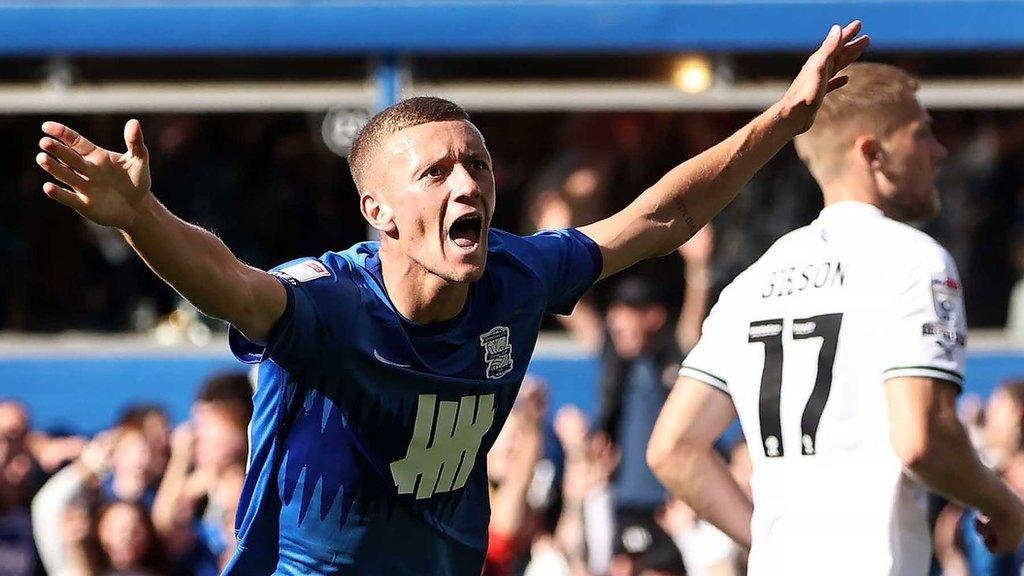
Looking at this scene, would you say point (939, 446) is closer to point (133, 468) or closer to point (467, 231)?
point (467, 231)

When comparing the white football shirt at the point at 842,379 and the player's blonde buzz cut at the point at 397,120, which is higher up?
the player's blonde buzz cut at the point at 397,120

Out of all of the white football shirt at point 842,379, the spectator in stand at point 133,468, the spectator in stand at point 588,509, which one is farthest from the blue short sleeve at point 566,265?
the spectator in stand at point 133,468

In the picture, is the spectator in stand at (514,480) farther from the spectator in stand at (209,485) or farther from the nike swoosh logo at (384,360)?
the nike swoosh logo at (384,360)

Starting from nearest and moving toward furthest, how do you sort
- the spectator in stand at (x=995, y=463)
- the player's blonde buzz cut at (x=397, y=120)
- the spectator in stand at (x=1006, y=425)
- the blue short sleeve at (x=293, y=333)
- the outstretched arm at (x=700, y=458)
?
the blue short sleeve at (x=293, y=333) → the player's blonde buzz cut at (x=397, y=120) → the outstretched arm at (x=700, y=458) → the spectator in stand at (x=995, y=463) → the spectator in stand at (x=1006, y=425)

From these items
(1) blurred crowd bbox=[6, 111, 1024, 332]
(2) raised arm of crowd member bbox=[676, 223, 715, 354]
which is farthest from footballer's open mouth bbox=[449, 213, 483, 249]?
(1) blurred crowd bbox=[6, 111, 1024, 332]

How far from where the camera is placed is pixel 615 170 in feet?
30.3

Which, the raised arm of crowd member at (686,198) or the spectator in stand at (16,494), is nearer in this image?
the raised arm of crowd member at (686,198)

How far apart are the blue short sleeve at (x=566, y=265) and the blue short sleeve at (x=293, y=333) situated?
2.51 feet

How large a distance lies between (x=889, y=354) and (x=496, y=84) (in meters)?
5.59

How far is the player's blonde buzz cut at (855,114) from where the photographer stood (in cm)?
440

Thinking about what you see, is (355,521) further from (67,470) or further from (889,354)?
(67,470)

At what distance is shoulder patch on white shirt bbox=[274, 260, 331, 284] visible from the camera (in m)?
3.84

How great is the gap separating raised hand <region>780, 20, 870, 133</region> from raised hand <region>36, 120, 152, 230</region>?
1800mm

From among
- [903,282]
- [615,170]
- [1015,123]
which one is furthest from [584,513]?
[903,282]
